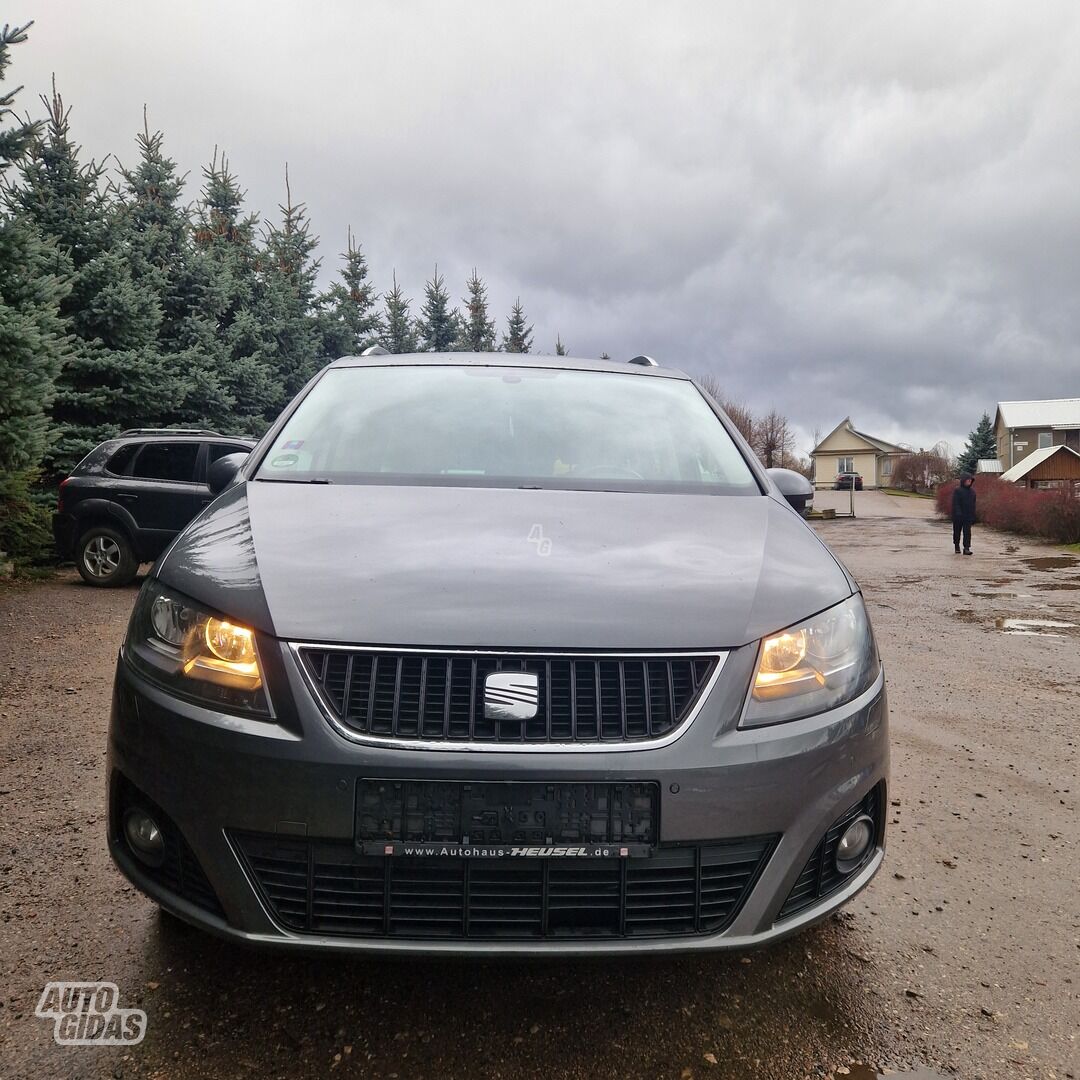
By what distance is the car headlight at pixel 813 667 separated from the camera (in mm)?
1938

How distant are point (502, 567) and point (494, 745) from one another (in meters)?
0.48

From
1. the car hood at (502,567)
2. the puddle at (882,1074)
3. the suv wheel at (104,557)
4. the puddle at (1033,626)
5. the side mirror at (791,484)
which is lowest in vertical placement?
the puddle at (1033,626)

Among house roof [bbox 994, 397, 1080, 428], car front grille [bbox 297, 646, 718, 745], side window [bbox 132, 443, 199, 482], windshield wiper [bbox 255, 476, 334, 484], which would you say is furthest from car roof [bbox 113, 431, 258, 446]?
house roof [bbox 994, 397, 1080, 428]

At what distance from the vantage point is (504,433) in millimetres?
3150

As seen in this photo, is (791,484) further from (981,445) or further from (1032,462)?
(981,445)

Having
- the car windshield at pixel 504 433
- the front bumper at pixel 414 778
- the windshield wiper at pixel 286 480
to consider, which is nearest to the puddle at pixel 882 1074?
the front bumper at pixel 414 778

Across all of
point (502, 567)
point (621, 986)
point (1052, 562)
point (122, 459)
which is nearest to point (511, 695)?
point (502, 567)

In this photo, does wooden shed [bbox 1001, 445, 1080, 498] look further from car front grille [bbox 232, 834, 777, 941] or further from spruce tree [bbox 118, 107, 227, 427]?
car front grille [bbox 232, 834, 777, 941]

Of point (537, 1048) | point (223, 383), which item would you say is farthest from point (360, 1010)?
point (223, 383)

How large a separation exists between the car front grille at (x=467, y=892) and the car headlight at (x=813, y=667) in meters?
0.33

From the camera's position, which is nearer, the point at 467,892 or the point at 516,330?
the point at 467,892

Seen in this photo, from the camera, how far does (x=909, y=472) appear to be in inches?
3324

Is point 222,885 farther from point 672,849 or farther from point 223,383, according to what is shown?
point 223,383

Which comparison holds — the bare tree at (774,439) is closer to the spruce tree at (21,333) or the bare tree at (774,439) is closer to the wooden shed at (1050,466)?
the wooden shed at (1050,466)
